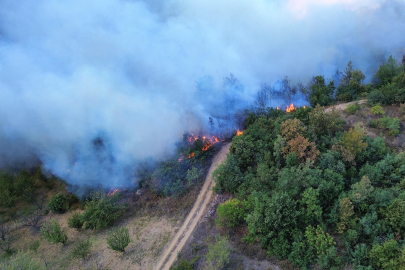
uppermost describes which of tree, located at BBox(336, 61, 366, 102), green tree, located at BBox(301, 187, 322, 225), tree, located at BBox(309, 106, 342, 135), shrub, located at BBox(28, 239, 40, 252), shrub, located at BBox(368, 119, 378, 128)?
tree, located at BBox(336, 61, 366, 102)

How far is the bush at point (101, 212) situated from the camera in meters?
36.3

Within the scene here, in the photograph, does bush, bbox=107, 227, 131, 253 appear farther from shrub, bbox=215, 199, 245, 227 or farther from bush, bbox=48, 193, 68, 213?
bush, bbox=48, 193, 68, 213

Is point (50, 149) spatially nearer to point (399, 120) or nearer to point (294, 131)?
point (294, 131)

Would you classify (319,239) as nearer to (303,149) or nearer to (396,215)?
(396,215)

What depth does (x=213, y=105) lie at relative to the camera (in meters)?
53.0

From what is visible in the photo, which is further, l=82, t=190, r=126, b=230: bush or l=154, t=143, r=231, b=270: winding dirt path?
l=82, t=190, r=126, b=230: bush

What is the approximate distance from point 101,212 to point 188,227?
44.2 ft

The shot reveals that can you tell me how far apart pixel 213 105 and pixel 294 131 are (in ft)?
73.0

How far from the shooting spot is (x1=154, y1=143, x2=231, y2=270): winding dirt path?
100.0 feet

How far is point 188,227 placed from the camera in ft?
113

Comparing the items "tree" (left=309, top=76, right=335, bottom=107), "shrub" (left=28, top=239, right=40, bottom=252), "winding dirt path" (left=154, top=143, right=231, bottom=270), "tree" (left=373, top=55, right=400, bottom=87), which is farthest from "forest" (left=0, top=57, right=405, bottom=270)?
"winding dirt path" (left=154, top=143, right=231, bottom=270)

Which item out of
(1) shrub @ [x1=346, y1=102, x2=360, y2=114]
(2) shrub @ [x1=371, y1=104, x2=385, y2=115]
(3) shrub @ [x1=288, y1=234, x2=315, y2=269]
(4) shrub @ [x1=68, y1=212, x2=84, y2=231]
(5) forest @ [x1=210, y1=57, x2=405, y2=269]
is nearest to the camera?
(5) forest @ [x1=210, y1=57, x2=405, y2=269]

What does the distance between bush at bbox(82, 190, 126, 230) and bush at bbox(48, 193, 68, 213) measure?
6.82m

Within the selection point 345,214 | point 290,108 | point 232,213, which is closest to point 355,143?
point 345,214
